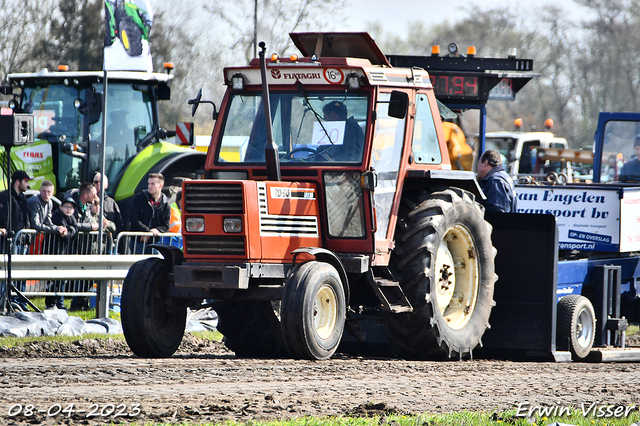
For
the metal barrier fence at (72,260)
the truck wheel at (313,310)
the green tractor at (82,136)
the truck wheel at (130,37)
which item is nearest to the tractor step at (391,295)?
the truck wheel at (313,310)

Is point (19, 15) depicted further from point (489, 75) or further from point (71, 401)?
point (71, 401)

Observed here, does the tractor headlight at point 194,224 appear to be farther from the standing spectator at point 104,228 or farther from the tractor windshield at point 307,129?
the standing spectator at point 104,228

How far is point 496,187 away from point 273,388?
4231mm

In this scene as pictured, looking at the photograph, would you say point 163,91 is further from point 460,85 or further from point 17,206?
point 460,85

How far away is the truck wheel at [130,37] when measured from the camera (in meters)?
13.3

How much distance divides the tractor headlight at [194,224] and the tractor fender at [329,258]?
75cm

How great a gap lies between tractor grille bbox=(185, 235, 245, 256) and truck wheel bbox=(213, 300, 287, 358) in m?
1.11

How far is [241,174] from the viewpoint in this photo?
304 inches

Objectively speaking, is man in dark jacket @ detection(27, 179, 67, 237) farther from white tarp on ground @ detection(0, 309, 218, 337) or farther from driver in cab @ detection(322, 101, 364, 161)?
driver in cab @ detection(322, 101, 364, 161)

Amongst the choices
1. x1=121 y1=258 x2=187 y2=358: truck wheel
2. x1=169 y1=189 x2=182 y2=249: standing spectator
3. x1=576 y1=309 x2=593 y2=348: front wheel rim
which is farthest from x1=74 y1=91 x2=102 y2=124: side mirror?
x1=576 y1=309 x2=593 y2=348: front wheel rim

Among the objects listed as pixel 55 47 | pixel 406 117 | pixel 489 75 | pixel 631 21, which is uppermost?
pixel 631 21

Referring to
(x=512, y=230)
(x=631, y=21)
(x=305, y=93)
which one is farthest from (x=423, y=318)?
(x=631, y=21)

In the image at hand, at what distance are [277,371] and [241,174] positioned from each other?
1.87 m

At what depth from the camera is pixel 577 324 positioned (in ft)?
29.7
